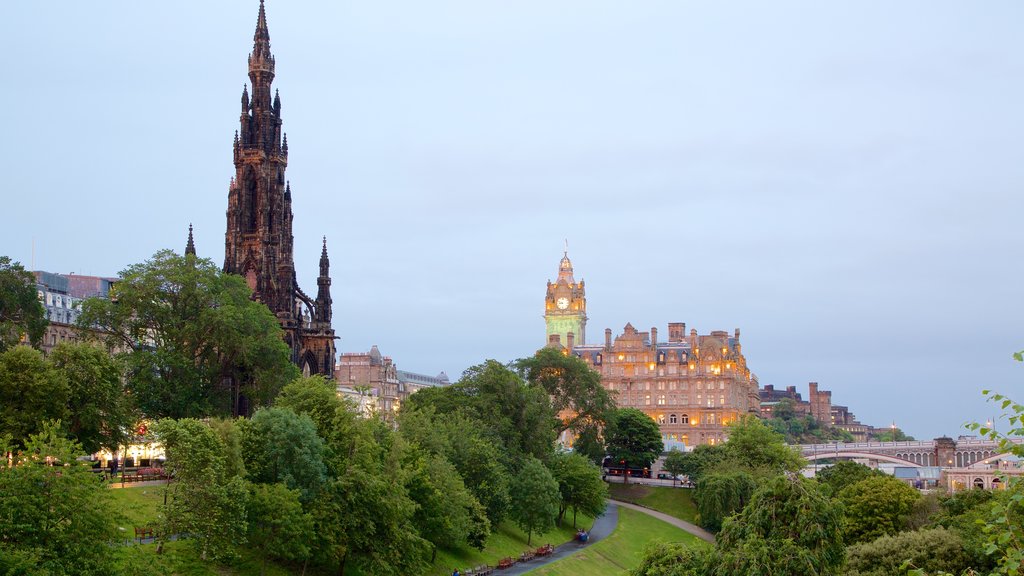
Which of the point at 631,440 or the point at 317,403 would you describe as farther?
the point at 631,440

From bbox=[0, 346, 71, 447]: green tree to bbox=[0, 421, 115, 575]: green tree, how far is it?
1690cm

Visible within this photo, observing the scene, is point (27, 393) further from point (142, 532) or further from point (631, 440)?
point (631, 440)

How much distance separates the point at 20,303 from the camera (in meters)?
86.6

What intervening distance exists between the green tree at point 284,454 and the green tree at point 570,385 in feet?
253

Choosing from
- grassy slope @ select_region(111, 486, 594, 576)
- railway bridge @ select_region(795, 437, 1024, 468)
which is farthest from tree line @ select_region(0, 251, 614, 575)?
railway bridge @ select_region(795, 437, 1024, 468)

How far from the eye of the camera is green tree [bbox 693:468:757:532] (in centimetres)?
10956

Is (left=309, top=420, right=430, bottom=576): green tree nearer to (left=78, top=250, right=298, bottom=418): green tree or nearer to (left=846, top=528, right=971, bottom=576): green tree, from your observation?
(left=78, top=250, right=298, bottom=418): green tree

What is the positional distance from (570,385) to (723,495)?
3742cm

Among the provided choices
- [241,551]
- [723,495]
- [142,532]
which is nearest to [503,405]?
[723,495]

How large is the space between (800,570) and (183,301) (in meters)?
59.2

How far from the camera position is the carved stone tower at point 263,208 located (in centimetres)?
11056

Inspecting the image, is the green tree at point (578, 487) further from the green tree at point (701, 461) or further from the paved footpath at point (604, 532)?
the green tree at point (701, 461)

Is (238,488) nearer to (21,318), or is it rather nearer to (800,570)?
(800,570)

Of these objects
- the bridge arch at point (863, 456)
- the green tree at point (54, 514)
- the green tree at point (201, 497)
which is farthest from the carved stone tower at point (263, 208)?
the bridge arch at point (863, 456)
